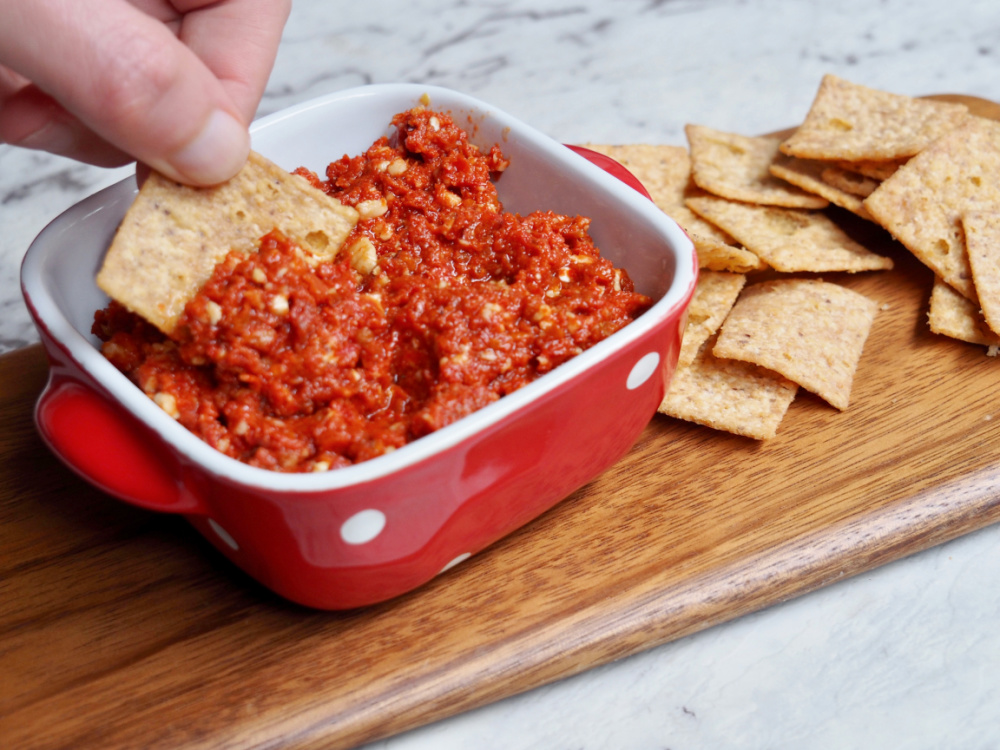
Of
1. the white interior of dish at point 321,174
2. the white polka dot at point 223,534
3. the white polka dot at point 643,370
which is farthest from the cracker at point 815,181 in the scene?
the white polka dot at point 223,534

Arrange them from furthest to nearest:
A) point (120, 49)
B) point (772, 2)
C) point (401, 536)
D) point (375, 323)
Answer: point (772, 2) < point (375, 323) < point (401, 536) < point (120, 49)

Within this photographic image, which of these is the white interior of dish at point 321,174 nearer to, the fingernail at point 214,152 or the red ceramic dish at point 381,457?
the red ceramic dish at point 381,457

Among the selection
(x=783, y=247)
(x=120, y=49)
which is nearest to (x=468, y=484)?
(x=120, y=49)

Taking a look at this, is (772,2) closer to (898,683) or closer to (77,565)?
(898,683)

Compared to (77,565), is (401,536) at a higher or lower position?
higher

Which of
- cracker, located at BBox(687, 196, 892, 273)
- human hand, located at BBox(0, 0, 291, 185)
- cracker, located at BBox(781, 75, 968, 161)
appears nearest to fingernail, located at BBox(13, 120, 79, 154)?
human hand, located at BBox(0, 0, 291, 185)
